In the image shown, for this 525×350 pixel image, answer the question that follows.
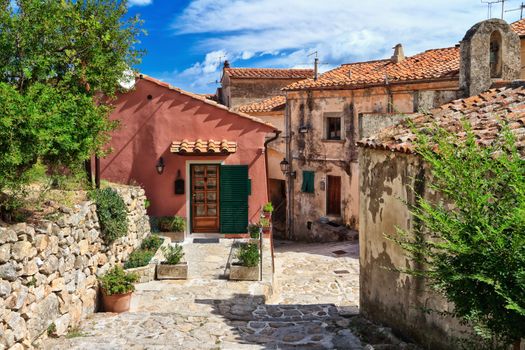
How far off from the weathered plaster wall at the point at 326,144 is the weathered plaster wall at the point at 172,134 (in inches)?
312

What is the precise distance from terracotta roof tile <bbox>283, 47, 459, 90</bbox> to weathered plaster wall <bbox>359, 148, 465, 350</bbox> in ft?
37.2

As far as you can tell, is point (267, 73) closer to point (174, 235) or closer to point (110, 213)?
point (174, 235)

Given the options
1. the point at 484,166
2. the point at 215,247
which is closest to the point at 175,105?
the point at 215,247

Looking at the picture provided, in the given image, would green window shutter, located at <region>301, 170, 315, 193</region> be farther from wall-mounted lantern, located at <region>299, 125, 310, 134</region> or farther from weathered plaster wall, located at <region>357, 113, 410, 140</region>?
weathered plaster wall, located at <region>357, 113, 410, 140</region>

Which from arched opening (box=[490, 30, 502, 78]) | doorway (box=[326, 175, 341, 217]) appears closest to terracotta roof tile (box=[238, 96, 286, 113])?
doorway (box=[326, 175, 341, 217])

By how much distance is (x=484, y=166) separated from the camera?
4.32 metres

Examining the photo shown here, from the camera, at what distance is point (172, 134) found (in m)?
14.9

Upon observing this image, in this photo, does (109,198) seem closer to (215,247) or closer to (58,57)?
(58,57)

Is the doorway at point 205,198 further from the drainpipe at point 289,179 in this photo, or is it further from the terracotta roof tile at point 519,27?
the terracotta roof tile at point 519,27

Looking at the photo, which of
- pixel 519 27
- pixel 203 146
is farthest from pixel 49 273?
pixel 519 27

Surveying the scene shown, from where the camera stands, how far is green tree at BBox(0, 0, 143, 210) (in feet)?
22.5

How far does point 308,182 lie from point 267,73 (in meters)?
9.98

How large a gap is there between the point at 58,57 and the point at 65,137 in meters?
2.46

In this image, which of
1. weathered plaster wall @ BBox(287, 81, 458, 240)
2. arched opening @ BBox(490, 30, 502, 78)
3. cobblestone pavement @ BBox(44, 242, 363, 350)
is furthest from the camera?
weathered plaster wall @ BBox(287, 81, 458, 240)
